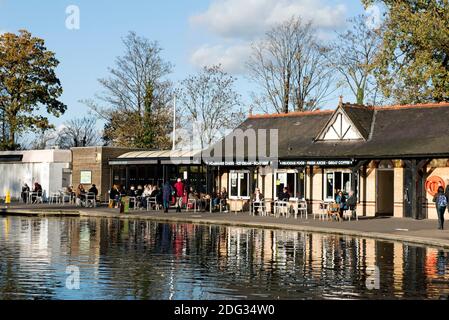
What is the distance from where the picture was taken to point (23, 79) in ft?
198

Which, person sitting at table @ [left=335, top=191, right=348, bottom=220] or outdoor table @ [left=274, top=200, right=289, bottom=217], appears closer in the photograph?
person sitting at table @ [left=335, top=191, right=348, bottom=220]

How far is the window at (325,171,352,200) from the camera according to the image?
121ft

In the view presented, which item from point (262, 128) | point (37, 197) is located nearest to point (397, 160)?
point (262, 128)

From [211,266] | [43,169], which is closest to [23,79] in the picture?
[43,169]

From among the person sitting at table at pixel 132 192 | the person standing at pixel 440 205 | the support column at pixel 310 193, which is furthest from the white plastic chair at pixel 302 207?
the person sitting at table at pixel 132 192

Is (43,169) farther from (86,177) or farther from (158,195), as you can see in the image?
(158,195)

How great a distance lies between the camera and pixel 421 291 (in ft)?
43.0

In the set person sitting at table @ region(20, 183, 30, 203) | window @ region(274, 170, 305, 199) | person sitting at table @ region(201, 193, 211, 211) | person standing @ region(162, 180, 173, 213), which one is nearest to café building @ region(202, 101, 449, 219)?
window @ region(274, 170, 305, 199)

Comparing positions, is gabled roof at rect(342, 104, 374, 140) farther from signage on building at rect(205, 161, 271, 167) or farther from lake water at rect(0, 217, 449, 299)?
lake water at rect(0, 217, 449, 299)

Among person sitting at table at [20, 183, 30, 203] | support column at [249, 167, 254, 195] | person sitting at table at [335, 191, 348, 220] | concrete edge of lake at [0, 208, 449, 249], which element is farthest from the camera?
person sitting at table at [20, 183, 30, 203]

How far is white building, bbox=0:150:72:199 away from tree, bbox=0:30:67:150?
8442mm

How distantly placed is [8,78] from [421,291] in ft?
168

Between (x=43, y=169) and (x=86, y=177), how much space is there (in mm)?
3420

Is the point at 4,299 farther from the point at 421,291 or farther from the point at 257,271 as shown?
the point at 421,291
